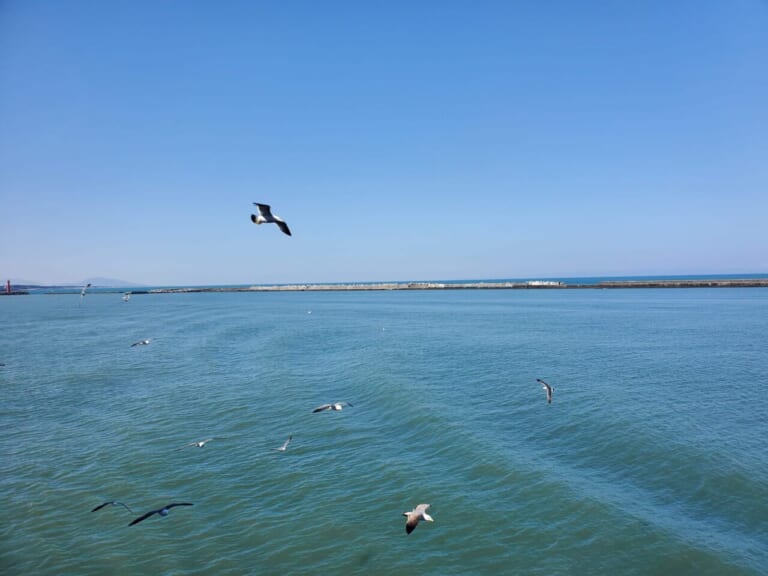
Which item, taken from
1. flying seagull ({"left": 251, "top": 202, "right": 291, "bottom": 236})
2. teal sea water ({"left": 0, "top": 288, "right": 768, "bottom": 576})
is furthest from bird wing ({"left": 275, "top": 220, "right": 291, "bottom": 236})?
teal sea water ({"left": 0, "top": 288, "right": 768, "bottom": 576})

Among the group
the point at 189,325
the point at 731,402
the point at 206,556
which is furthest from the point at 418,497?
the point at 189,325

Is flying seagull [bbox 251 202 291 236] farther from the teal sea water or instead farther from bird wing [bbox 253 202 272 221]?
the teal sea water

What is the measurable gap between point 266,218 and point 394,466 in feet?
33.3

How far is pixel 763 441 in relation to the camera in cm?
1700

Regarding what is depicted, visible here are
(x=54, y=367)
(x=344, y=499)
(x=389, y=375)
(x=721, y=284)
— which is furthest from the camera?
(x=721, y=284)

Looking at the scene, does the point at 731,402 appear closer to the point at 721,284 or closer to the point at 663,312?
the point at 663,312

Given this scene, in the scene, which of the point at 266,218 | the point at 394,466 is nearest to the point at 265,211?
the point at 266,218

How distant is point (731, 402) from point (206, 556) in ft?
78.9

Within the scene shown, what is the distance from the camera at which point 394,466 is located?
15781 mm

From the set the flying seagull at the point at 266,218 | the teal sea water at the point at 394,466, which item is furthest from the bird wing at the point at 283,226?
the teal sea water at the point at 394,466

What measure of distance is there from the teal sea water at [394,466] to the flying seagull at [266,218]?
822cm

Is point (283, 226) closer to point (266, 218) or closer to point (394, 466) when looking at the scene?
point (266, 218)

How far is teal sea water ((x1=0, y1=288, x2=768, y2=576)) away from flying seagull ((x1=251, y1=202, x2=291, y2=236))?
8.22 m

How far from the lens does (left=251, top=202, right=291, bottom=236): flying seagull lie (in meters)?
10.1
